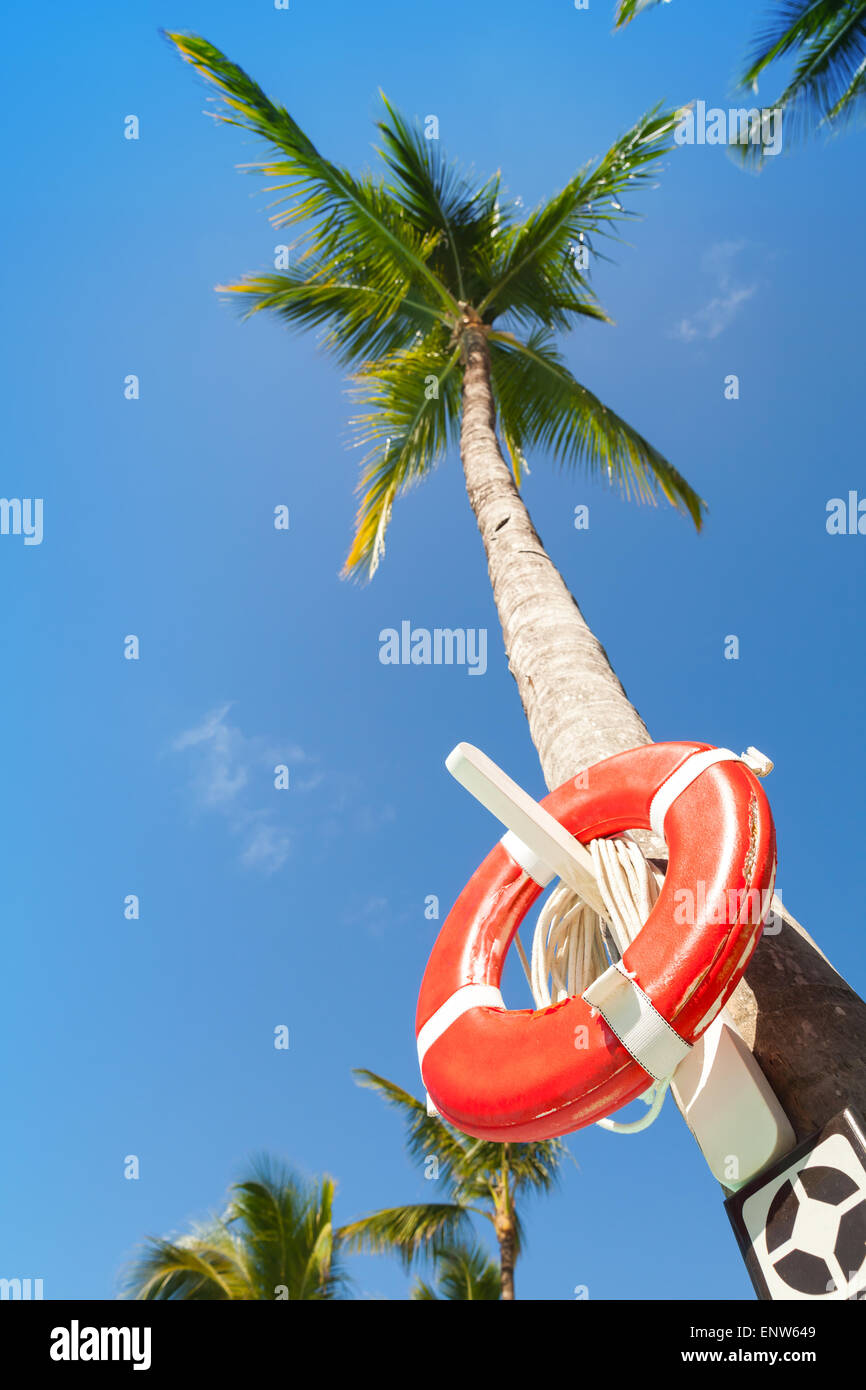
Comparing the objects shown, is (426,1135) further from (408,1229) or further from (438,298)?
(438,298)

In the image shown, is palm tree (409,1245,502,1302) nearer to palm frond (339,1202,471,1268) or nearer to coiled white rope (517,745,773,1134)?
palm frond (339,1202,471,1268)

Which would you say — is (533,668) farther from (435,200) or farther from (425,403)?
(435,200)

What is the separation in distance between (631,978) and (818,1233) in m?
0.57

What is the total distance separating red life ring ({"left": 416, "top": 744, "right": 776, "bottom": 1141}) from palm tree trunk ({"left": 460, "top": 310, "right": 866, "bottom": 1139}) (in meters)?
0.23

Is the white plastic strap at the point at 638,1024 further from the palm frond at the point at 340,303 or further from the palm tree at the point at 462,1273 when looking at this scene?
the palm tree at the point at 462,1273

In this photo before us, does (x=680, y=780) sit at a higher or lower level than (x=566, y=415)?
lower

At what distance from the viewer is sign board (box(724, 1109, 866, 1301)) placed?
158 cm

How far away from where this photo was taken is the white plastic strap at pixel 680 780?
213cm

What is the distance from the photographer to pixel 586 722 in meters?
3.20

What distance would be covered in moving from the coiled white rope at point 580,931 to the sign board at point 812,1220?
0.63 meters

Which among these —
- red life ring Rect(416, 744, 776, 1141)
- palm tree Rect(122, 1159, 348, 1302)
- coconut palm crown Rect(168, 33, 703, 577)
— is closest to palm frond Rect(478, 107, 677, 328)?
coconut palm crown Rect(168, 33, 703, 577)

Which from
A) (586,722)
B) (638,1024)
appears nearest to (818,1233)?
(638,1024)

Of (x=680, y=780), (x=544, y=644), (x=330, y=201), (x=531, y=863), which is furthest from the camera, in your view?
(x=330, y=201)
